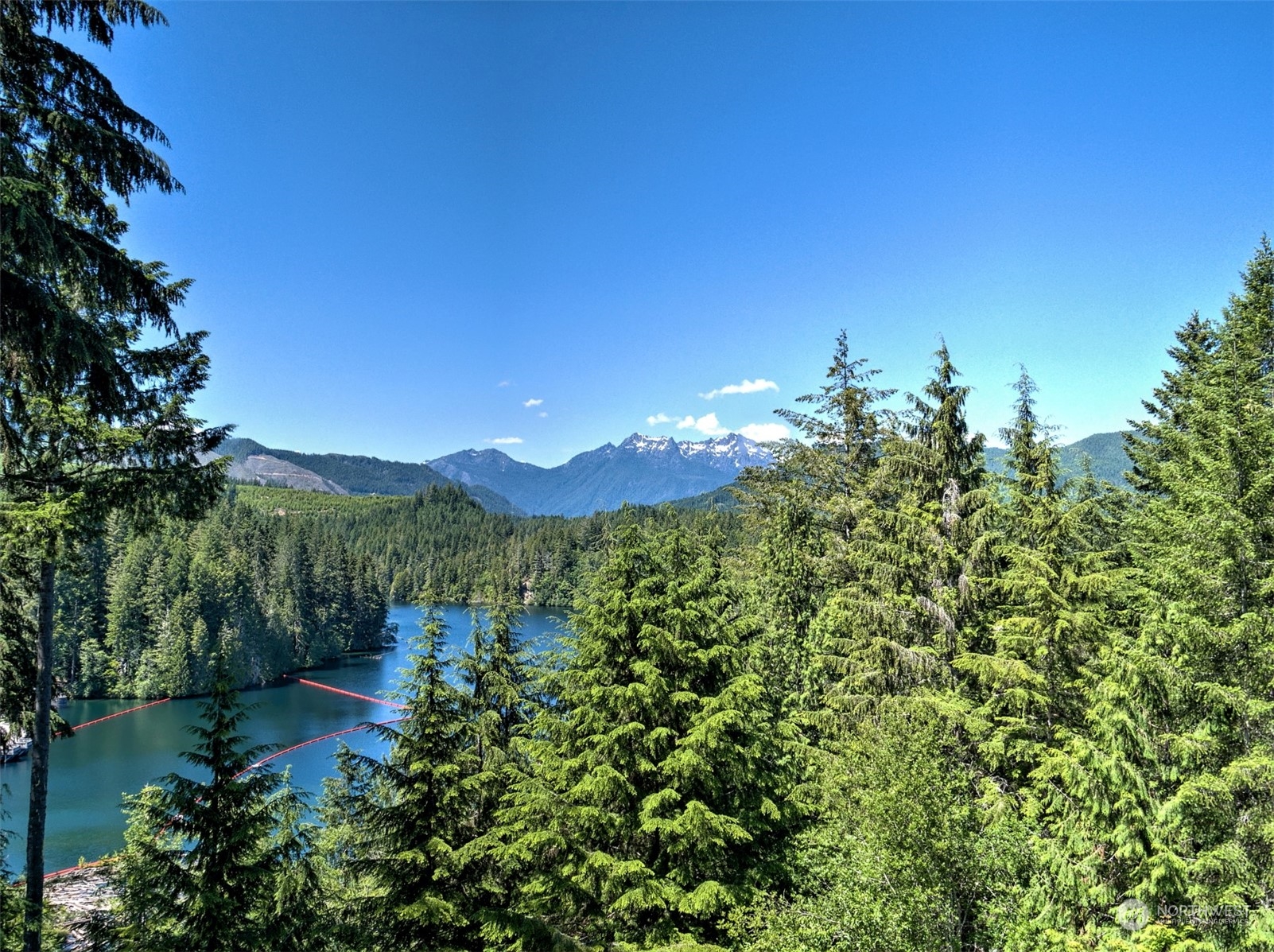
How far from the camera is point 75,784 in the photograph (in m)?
33.8

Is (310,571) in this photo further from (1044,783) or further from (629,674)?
(1044,783)

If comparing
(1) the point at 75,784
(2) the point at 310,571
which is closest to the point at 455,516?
(2) the point at 310,571

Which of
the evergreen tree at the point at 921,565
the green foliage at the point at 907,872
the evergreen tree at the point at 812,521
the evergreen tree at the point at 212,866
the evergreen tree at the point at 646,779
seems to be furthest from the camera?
the evergreen tree at the point at 812,521

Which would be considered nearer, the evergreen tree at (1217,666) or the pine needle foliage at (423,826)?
the evergreen tree at (1217,666)

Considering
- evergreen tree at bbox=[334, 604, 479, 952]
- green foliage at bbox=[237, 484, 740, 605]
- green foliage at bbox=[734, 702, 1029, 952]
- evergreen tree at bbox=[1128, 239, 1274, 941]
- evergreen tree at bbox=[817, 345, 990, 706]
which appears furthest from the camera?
green foliage at bbox=[237, 484, 740, 605]

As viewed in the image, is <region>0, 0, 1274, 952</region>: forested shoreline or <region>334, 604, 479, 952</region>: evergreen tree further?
<region>334, 604, 479, 952</region>: evergreen tree

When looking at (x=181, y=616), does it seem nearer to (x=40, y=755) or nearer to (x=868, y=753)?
(x=40, y=755)

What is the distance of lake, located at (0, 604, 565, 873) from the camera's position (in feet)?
91.2

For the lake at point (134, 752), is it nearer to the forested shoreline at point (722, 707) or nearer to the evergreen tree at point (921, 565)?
the forested shoreline at point (722, 707)

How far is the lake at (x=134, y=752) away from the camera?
27797 mm

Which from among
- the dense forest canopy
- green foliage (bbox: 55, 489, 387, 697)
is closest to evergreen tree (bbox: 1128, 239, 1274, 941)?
the dense forest canopy

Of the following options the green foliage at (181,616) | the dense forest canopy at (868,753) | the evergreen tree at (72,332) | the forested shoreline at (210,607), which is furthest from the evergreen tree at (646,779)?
the green foliage at (181,616)

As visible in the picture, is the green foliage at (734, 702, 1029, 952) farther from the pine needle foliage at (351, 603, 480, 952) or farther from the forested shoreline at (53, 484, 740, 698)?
the forested shoreline at (53, 484, 740, 698)

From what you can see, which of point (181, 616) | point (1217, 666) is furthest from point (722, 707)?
point (181, 616)
